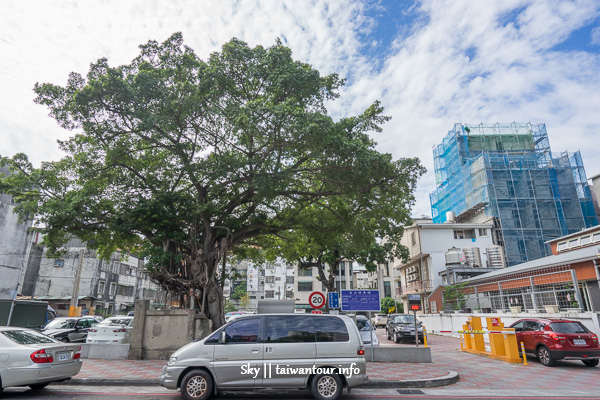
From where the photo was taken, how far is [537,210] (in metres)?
32.6

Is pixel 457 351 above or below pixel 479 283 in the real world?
below

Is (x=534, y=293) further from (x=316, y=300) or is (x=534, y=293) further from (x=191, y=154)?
(x=191, y=154)

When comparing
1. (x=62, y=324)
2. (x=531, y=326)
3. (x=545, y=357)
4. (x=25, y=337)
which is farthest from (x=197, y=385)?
(x=62, y=324)

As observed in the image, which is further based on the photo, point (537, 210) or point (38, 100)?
point (537, 210)

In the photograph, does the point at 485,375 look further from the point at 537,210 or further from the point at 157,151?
the point at 537,210

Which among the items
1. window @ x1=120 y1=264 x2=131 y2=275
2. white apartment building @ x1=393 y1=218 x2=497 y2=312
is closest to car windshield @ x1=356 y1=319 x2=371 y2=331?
white apartment building @ x1=393 y1=218 x2=497 y2=312

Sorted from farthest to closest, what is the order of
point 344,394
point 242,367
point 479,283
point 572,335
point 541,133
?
point 541,133, point 479,283, point 572,335, point 344,394, point 242,367

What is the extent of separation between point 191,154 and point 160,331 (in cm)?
659

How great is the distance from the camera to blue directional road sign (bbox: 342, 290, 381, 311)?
12359 millimetres

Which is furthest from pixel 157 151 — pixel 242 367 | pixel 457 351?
pixel 457 351

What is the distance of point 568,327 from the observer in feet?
39.5

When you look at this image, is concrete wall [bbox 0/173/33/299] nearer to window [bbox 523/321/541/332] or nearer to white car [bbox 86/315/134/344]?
white car [bbox 86/315/134/344]

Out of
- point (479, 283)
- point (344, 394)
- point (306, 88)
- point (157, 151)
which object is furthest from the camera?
point (479, 283)

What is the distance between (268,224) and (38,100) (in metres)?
9.39
